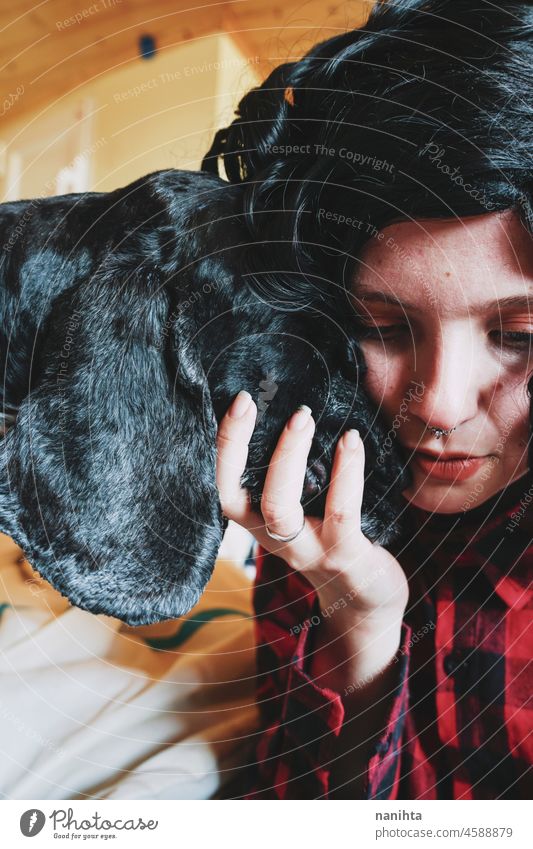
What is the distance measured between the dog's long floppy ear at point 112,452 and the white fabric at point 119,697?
0.26 feet

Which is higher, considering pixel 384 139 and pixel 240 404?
pixel 384 139

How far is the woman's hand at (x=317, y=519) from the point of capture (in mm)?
430

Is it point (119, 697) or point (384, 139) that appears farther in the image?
point (119, 697)

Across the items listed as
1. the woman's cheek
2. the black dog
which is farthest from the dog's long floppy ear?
the woman's cheek

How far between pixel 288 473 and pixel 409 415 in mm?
90

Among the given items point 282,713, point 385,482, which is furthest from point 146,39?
point 282,713

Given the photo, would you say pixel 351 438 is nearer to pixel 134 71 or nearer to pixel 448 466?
pixel 448 466

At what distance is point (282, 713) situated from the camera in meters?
0.52

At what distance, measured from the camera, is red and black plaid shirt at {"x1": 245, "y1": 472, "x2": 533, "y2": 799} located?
49 cm

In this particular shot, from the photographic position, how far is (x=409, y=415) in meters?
0.44

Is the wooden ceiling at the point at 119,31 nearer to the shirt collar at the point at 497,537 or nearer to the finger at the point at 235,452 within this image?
the finger at the point at 235,452

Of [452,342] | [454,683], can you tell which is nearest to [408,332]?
[452,342]

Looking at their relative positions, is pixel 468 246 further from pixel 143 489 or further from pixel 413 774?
pixel 413 774

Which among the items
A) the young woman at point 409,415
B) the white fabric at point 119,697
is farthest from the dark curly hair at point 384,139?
the white fabric at point 119,697
